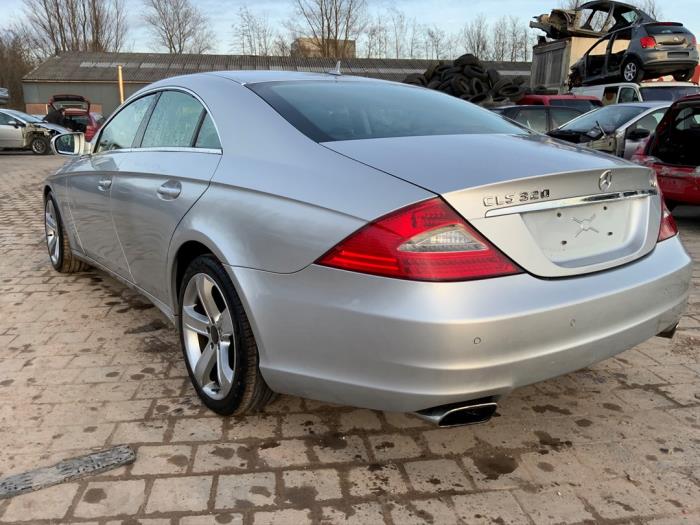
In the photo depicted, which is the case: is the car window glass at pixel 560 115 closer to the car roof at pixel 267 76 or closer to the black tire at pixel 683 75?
the black tire at pixel 683 75

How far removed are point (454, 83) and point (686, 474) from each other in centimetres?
1478

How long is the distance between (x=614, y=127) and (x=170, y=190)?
25.3ft

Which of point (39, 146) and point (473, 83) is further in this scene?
point (39, 146)

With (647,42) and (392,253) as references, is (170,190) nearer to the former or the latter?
(392,253)

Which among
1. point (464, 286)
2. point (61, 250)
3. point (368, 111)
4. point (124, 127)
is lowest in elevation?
point (61, 250)

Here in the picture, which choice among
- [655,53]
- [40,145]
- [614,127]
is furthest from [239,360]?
[40,145]

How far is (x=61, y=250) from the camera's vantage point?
487 cm

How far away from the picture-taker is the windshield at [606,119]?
8836 mm

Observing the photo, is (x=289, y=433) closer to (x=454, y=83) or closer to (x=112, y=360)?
(x=112, y=360)

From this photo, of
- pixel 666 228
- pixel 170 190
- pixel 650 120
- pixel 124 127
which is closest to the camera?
pixel 666 228

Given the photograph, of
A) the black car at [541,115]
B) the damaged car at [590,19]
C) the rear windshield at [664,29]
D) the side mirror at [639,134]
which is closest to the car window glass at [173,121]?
the side mirror at [639,134]

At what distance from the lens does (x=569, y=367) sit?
2104 mm

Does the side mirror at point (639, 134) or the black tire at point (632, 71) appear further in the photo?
the black tire at point (632, 71)

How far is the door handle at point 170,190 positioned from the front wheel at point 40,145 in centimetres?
1880
